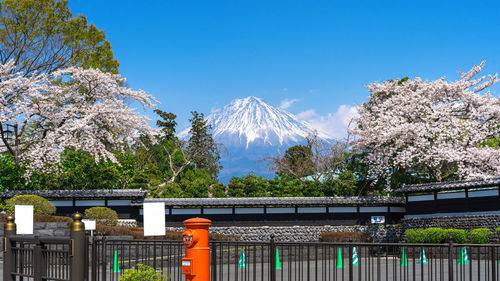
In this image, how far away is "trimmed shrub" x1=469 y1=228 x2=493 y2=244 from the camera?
81.5 ft

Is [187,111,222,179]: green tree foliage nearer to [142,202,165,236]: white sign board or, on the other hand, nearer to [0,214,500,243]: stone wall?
[0,214,500,243]: stone wall

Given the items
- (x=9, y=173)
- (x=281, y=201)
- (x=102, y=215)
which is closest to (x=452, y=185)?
(x=281, y=201)

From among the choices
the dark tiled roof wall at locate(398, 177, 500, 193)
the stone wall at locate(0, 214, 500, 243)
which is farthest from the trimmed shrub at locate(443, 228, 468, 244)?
the dark tiled roof wall at locate(398, 177, 500, 193)

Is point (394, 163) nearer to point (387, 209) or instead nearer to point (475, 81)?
point (387, 209)

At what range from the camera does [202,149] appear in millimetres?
54438

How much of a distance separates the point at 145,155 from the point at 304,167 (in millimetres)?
12693

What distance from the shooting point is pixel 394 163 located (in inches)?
1220

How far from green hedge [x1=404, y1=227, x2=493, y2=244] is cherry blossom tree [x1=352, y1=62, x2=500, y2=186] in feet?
11.8

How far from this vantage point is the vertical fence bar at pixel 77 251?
762 cm

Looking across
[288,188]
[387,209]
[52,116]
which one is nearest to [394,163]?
[387,209]

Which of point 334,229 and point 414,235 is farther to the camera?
point 334,229

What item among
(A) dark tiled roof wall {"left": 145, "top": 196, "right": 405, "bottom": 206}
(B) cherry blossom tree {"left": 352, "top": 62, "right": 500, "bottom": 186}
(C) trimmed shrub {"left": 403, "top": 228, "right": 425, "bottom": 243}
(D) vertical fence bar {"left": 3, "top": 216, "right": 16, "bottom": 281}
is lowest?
(C) trimmed shrub {"left": 403, "top": 228, "right": 425, "bottom": 243}

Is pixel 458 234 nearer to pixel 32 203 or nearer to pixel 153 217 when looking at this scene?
pixel 32 203

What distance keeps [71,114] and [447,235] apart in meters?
18.4
